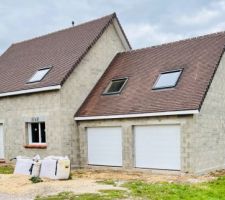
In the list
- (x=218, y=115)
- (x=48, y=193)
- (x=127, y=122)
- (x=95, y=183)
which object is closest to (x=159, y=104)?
(x=127, y=122)

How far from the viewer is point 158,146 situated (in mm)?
17984

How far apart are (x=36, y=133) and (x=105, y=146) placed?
4181 millimetres

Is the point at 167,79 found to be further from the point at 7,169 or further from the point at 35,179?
the point at 7,169

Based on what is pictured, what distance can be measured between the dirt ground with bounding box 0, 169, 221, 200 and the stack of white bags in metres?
0.46

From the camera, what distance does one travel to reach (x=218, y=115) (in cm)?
1892

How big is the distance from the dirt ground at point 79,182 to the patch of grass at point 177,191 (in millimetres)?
784

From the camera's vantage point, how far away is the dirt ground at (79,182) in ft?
43.7

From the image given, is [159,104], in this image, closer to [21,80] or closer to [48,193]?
[48,193]

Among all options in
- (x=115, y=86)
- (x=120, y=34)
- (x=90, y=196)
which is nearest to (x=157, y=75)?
(x=115, y=86)

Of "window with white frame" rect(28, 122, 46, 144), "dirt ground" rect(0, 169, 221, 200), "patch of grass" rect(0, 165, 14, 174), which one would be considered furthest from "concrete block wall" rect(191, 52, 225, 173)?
"patch of grass" rect(0, 165, 14, 174)

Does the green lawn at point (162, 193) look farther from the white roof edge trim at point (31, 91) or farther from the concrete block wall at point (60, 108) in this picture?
the white roof edge trim at point (31, 91)

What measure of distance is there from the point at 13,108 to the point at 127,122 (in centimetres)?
728

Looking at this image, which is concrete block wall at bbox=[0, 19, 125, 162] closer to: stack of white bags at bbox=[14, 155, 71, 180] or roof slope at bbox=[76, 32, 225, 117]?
roof slope at bbox=[76, 32, 225, 117]

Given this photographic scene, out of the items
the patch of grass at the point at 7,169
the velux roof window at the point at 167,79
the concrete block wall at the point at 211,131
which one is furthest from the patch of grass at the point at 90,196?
the patch of grass at the point at 7,169
